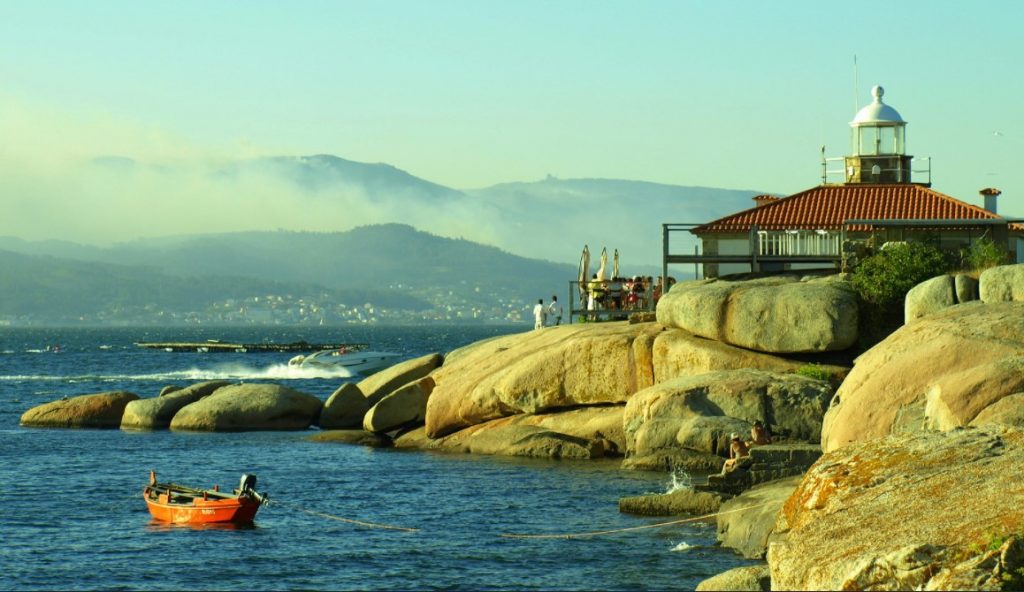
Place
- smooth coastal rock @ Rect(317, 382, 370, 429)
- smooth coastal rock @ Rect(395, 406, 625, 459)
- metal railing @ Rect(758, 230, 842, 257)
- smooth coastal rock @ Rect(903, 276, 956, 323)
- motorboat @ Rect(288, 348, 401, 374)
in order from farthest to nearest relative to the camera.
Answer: motorboat @ Rect(288, 348, 401, 374) < smooth coastal rock @ Rect(317, 382, 370, 429) < metal railing @ Rect(758, 230, 842, 257) < smooth coastal rock @ Rect(395, 406, 625, 459) < smooth coastal rock @ Rect(903, 276, 956, 323)

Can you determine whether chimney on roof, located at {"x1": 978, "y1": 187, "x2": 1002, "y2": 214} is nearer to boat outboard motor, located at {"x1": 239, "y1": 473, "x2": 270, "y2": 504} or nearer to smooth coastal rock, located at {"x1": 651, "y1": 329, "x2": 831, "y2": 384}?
smooth coastal rock, located at {"x1": 651, "y1": 329, "x2": 831, "y2": 384}

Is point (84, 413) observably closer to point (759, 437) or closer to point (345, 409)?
point (345, 409)

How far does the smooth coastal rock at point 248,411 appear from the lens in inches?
1858

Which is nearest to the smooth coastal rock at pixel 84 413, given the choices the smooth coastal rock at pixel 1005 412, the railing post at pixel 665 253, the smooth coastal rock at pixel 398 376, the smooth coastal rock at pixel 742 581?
the smooth coastal rock at pixel 398 376

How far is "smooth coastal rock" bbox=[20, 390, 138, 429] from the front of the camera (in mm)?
50344

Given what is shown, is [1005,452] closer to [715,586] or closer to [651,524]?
[715,586]

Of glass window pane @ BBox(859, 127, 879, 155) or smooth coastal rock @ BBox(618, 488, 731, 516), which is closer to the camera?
smooth coastal rock @ BBox(618, 488, 731, 516)

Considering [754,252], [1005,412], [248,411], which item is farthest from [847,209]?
Answer: [1005,412]

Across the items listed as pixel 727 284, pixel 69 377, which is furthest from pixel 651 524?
pixel 69 377

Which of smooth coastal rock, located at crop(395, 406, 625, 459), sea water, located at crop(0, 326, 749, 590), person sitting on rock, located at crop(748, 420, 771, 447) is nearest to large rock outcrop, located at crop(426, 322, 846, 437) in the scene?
smooth coastal rock, located at crop(395, 406, 625, 459)

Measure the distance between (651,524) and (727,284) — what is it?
570 inches

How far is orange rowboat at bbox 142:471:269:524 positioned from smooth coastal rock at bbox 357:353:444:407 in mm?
17751

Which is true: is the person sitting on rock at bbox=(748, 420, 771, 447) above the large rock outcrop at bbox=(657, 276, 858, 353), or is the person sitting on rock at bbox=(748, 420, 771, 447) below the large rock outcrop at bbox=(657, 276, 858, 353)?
below

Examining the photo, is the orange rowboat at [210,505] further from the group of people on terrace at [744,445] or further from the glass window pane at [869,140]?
the glass window pane at [869,140]
